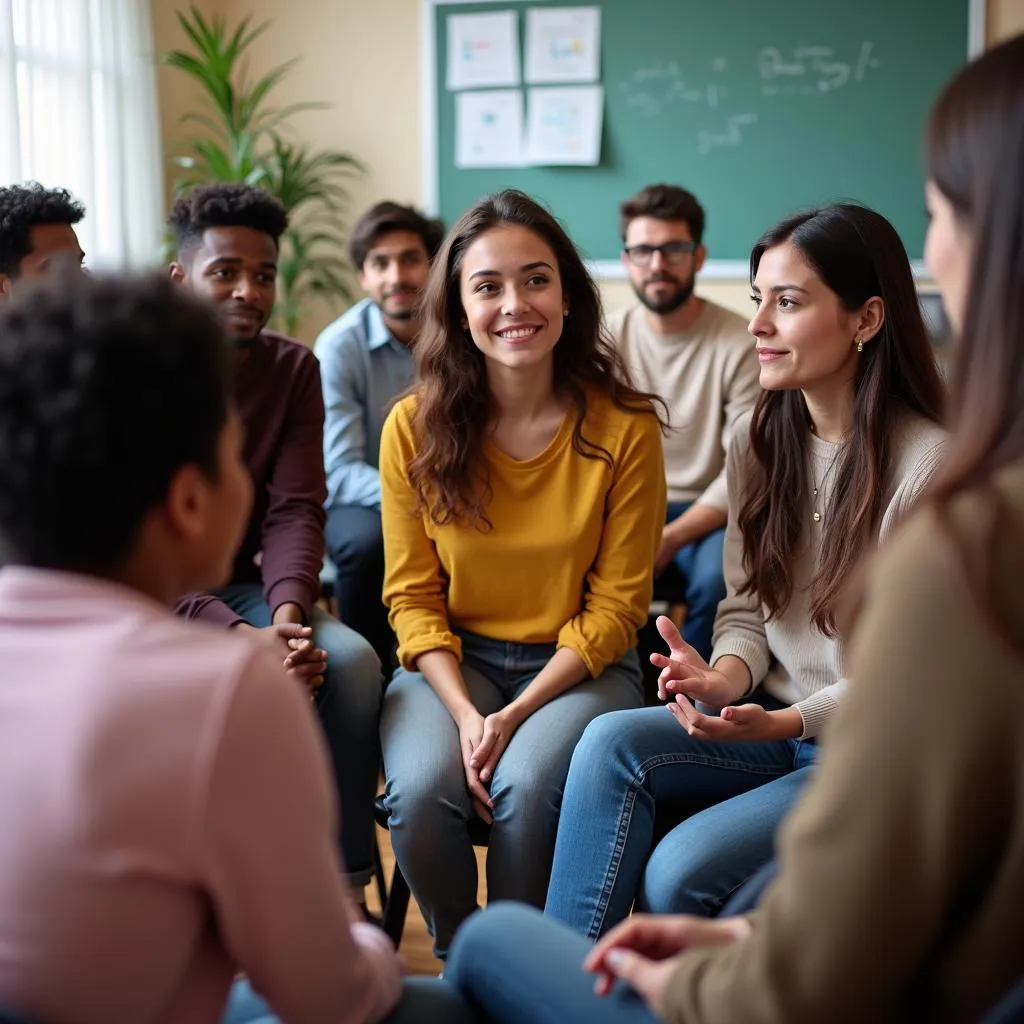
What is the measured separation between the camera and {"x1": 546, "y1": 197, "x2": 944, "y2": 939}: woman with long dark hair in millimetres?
1607

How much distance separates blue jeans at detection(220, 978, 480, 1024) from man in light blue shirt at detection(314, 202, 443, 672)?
5.27ft

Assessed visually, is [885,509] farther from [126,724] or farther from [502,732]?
[126,724]

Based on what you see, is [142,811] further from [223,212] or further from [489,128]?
[489,128]

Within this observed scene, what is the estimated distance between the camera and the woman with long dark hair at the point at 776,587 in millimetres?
1607

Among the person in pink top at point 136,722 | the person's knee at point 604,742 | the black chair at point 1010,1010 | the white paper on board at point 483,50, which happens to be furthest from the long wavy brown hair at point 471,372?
the white paper on board at point 483,50

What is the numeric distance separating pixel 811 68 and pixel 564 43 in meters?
0.88

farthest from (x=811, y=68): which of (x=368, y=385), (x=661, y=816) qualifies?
(x=661, y=816)

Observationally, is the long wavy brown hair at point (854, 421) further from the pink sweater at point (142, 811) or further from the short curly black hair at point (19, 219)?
the short curly black hair at point (19, 219)

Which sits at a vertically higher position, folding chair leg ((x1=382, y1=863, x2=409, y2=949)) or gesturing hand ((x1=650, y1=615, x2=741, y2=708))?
gesturing hand ((x1=650, y1=615, x2=741, y2=708))

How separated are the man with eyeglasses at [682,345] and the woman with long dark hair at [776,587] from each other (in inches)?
38.7

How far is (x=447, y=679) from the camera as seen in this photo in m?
1.93

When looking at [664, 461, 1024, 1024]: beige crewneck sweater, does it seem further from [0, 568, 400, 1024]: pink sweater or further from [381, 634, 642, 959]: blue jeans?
[381, 634, 642, 959]: blue jeans

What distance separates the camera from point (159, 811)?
779 millimetres

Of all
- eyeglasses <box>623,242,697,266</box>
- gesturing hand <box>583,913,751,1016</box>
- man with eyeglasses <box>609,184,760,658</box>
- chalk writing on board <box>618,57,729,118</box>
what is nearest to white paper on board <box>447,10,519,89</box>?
chalk writing on board <box>618,57,729,118</box>
